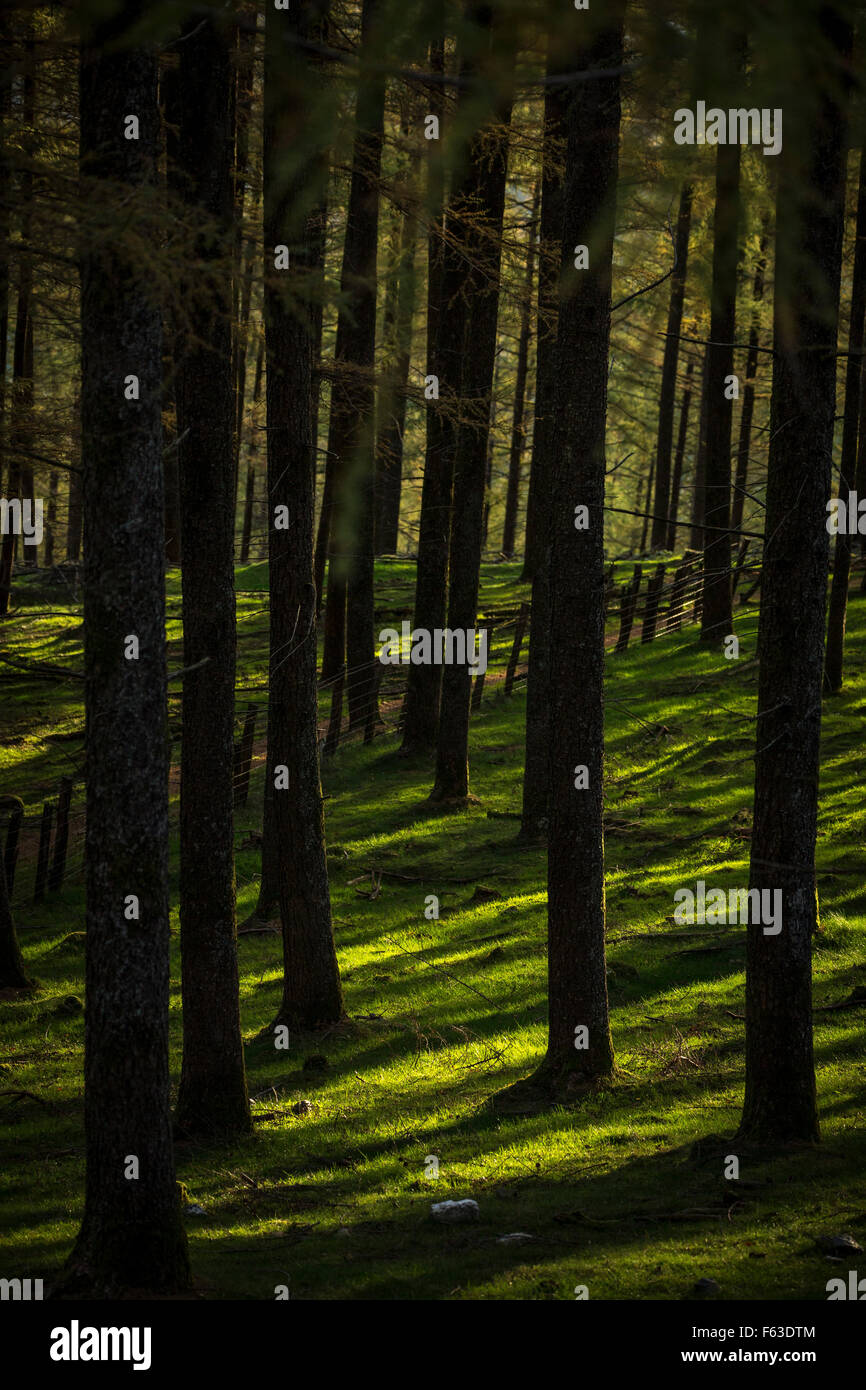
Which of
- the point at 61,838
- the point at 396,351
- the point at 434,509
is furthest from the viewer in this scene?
the point at 396,351

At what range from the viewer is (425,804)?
17.7 meters

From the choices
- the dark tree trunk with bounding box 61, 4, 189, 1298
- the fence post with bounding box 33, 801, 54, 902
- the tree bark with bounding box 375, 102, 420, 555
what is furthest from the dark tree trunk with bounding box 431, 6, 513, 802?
the dark tree trunk with bounding box 61, 4, 189, 1298

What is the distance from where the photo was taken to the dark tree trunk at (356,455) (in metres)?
12.8

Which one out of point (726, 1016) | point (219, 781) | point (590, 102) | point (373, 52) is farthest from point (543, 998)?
point (373, 52)

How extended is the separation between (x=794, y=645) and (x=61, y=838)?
1170 centimetres

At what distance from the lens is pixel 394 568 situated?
1387 inches

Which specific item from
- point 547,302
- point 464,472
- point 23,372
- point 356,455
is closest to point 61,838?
point 356,455

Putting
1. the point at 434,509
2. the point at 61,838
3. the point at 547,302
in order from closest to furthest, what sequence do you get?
the point at 547,302 < the point at 61,838 < the point at 434,509

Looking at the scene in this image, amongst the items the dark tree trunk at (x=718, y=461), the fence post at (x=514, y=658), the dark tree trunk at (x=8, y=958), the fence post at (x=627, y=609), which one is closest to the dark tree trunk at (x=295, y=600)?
the dark tree trunk at (x=8, y=958)

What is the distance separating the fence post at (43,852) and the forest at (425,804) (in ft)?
0.59

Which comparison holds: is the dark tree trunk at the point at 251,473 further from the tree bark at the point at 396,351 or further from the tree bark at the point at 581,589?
the tree bark at the point at 581,589

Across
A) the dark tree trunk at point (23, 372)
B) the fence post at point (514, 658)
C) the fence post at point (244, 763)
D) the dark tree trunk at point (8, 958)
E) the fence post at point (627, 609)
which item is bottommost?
the dark tree trunk at point (8, 958)

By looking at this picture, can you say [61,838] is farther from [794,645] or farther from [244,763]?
[794,645]

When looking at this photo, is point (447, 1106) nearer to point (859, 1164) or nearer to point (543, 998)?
point (543, 998)
